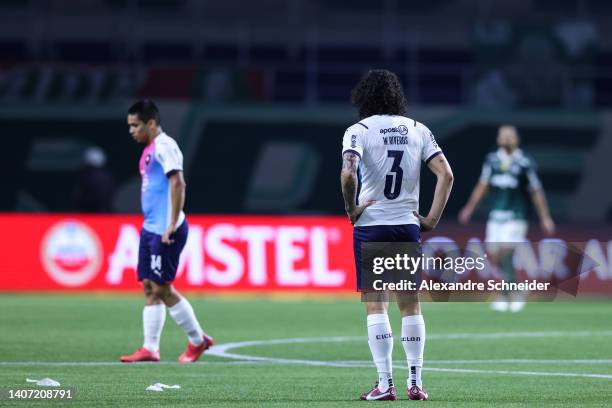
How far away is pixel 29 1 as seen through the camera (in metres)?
34.1

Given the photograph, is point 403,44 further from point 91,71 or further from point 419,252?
point 419,252

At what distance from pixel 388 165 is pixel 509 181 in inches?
430

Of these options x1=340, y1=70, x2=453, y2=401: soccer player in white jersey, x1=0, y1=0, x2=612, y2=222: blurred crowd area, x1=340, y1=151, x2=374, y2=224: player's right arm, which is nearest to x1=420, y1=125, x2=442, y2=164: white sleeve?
x1=340, y1=70, x2=453, y2=401: soccer player in white jersey

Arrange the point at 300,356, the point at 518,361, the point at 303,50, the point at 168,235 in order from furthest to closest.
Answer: the point at 303,50
the point at 300,356
the point at 518,361
the point at 168,235

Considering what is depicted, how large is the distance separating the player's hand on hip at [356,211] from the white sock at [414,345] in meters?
0.71

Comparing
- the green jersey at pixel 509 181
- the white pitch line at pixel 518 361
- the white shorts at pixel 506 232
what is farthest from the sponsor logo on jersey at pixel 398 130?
the white shorts at pixel 506 232

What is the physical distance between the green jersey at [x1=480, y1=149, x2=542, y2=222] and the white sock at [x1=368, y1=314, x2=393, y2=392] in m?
10.8

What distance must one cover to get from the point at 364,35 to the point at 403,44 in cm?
143

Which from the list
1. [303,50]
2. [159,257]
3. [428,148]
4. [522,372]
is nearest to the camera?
[428,148]

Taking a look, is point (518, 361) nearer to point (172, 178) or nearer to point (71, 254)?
point (172, 178)

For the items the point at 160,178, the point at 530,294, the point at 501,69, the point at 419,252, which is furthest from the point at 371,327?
the point at 501,69

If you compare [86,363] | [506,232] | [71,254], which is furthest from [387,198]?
[71,254]

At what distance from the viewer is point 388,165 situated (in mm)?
8914

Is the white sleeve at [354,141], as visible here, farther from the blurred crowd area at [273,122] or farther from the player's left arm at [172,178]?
the blurred crowd area at [273,122]
